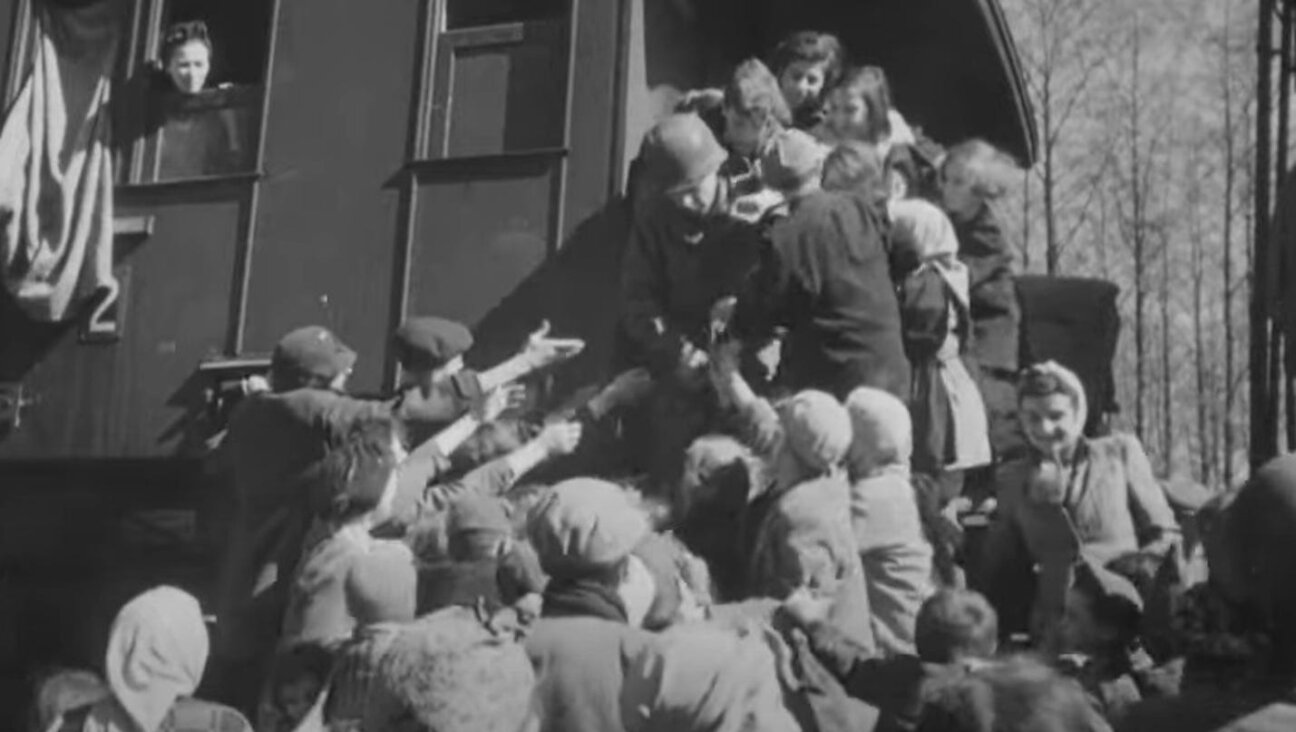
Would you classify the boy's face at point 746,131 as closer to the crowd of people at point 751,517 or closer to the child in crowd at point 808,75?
the crowd of people at point 751,517

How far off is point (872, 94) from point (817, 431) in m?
2.82

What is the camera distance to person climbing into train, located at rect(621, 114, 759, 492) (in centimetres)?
785

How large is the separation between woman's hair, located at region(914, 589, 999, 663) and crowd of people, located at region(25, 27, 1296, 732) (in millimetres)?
12

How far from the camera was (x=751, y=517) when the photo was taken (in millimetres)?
6609

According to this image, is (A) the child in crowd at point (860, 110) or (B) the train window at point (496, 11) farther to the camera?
(B) the train window at point (496, 11)

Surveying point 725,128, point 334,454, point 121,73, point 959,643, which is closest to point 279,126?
point 121,73

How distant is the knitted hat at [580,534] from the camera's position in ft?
14.8

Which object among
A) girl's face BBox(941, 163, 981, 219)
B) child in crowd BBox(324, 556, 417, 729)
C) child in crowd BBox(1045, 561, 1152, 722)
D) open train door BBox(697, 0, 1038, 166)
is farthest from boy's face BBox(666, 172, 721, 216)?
child in crowd BBox(1045, 561, 1152, 722)

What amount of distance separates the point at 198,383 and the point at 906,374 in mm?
4411

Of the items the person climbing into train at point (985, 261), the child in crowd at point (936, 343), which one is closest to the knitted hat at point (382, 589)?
the child in crowd at point (936, 343)

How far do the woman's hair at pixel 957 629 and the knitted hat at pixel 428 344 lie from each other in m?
3.79

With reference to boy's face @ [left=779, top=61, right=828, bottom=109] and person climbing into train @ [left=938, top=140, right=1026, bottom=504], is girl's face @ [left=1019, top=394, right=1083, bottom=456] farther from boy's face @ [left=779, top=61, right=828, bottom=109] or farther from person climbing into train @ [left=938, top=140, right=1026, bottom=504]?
boy's face @ [left=779, top=61, right=828, bottom=109]

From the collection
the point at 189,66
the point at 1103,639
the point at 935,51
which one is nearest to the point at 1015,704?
the point at 1103,639

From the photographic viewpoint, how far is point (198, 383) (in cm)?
1001
